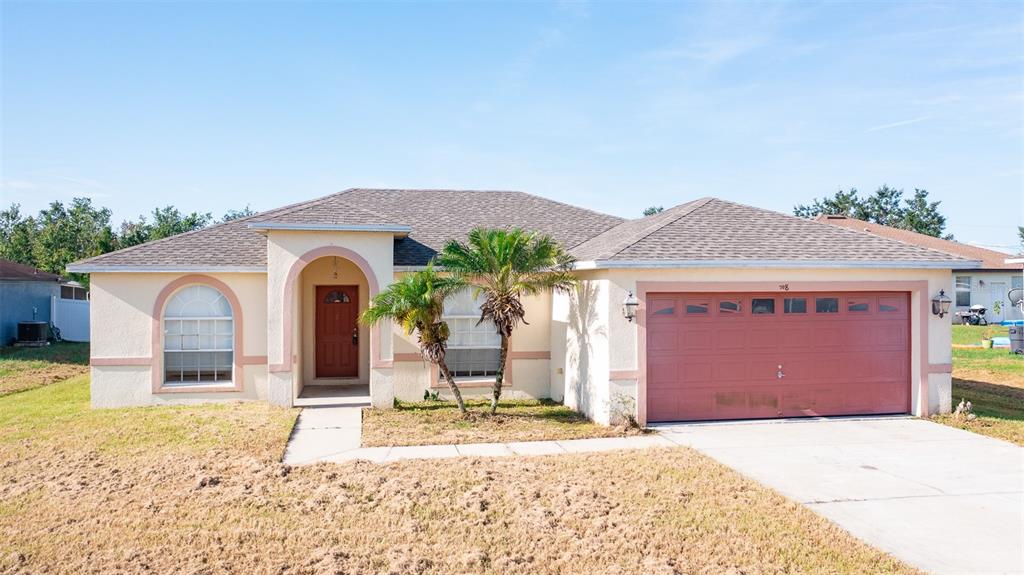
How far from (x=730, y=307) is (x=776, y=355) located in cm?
129

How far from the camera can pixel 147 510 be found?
23.2 ft

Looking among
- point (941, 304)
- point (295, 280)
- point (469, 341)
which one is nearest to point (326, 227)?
point (295, 280)

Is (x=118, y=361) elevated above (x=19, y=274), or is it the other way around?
(x=19, y=274)

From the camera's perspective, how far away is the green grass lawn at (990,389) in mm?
11508

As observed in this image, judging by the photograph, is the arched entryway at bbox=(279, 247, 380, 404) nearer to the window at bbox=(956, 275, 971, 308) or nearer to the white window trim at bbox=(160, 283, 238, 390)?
the white window trim at bbox=(160, 283, 238, 390)

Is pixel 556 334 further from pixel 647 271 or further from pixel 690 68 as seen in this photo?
pixel 690 68

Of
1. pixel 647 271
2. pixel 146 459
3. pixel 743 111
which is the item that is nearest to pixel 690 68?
pixel 743 111

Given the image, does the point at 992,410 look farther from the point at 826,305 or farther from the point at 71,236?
the point at 71,236

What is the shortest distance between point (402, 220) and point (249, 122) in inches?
221

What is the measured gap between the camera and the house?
24812 mm

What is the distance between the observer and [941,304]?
12102 mm

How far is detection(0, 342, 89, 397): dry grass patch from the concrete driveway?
16.8 metres

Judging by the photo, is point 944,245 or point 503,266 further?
point 944,245

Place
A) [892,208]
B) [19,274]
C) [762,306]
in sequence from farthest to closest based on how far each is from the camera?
[892,208], [19,274], [762,306]
